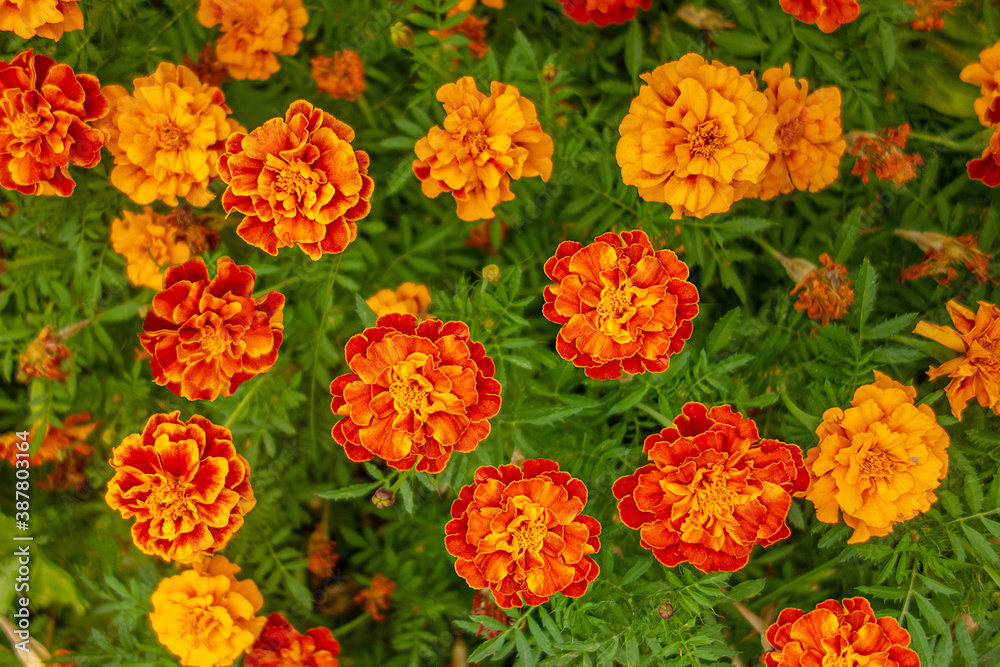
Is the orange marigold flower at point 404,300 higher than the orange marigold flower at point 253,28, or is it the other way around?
the orange marigold flower at point 253,28

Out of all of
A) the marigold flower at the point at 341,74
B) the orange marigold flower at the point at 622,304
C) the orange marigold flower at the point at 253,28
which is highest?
the orange marigold flower at the point at 253,28

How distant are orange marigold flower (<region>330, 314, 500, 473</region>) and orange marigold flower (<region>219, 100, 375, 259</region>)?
1.06 ft

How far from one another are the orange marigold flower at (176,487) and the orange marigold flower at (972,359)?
1.83 meters

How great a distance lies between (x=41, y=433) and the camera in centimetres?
207

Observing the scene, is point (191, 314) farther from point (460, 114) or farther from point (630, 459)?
point (630, 459)

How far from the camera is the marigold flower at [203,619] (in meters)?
1.79

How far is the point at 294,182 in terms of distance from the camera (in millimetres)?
1547

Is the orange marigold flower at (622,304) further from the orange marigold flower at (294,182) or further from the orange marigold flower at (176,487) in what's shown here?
the orange marigold flower at (176,487)

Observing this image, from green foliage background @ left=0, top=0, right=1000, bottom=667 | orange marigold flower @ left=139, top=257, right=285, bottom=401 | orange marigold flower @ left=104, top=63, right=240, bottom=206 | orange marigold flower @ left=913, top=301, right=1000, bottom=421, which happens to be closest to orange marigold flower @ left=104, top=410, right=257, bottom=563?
orange marigold flower @ left=139, top=257, right=285, bottom=401

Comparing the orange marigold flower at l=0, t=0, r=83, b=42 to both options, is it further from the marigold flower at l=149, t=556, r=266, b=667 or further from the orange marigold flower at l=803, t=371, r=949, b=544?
the orange marigold flower at l=803, t=371, r=949, b=544

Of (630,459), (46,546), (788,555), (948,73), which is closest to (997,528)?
(788,555)

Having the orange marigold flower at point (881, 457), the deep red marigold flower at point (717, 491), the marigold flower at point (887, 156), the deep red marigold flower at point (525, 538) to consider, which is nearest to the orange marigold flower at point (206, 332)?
the deep red marigold flower at point (525, 538)

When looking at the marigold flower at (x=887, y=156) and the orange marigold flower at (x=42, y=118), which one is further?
the marigold flower at (x=887, y=156)

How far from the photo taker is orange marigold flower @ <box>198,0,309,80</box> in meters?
2.10
